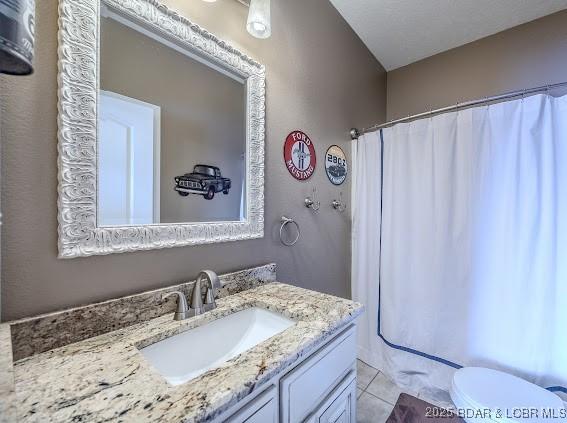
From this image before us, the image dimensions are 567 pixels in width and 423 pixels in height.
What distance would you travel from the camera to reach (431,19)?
1.83 meters

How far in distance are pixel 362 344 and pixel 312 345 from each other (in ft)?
4.86

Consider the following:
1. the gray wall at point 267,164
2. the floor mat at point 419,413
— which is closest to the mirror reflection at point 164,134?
the gray wall at point 267,164

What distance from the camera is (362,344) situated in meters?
1.97

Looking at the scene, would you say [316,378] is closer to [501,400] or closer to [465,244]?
[501,400]

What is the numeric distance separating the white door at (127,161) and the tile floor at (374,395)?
1.60 m

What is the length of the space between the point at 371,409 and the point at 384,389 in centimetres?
22

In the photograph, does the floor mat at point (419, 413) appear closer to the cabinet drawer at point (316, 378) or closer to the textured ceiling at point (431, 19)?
the cabinet drawer at point (316, 378)

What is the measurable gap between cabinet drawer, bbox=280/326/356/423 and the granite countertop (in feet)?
0.22

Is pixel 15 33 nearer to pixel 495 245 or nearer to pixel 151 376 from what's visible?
pixel 151 376

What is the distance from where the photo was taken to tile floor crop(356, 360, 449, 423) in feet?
4.82

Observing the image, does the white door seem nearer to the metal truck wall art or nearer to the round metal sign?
the metal truck wall art

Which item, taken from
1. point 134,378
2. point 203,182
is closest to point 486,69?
point 203,182

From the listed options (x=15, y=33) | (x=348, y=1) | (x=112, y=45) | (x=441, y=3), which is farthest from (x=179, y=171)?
(x=441, y=3)

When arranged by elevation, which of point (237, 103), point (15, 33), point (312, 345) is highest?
point (237, 103)
